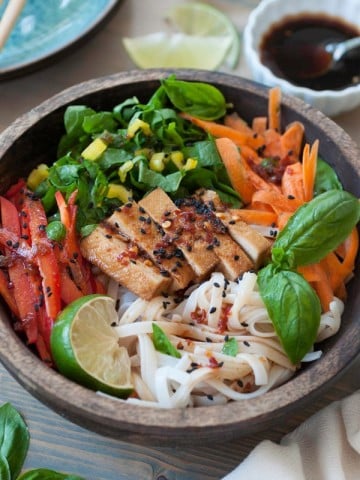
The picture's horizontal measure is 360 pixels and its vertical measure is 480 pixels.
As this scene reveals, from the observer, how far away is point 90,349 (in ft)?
5.91

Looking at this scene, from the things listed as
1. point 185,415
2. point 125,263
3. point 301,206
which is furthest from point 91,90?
point 185,415

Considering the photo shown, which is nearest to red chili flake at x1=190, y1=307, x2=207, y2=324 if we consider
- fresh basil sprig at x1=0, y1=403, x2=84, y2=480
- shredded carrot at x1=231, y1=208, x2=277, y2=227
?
shredded carrot at x1=231, y1=208, x2=277, y2=227

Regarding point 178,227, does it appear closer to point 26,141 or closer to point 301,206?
point 301,206

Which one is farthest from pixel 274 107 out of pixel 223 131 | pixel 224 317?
pixel 224 317

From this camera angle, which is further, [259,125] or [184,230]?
[259,125]

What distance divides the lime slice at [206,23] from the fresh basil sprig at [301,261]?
4.26 ft

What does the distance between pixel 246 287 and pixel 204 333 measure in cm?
18

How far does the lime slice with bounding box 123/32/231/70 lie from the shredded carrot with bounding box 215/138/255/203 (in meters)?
0.85

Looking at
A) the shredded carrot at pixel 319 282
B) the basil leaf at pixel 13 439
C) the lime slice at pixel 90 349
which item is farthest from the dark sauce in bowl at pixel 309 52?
the basil leaf at pixel 13 439

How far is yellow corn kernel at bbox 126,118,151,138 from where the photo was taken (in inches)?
87.3

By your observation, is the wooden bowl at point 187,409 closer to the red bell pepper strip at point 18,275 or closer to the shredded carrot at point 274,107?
the red bell pepper strip at point 18,275

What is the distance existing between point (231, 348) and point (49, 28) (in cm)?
178

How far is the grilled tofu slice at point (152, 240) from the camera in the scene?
2021mm

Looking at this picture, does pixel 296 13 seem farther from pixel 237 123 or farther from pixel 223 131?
pixel 223 131
